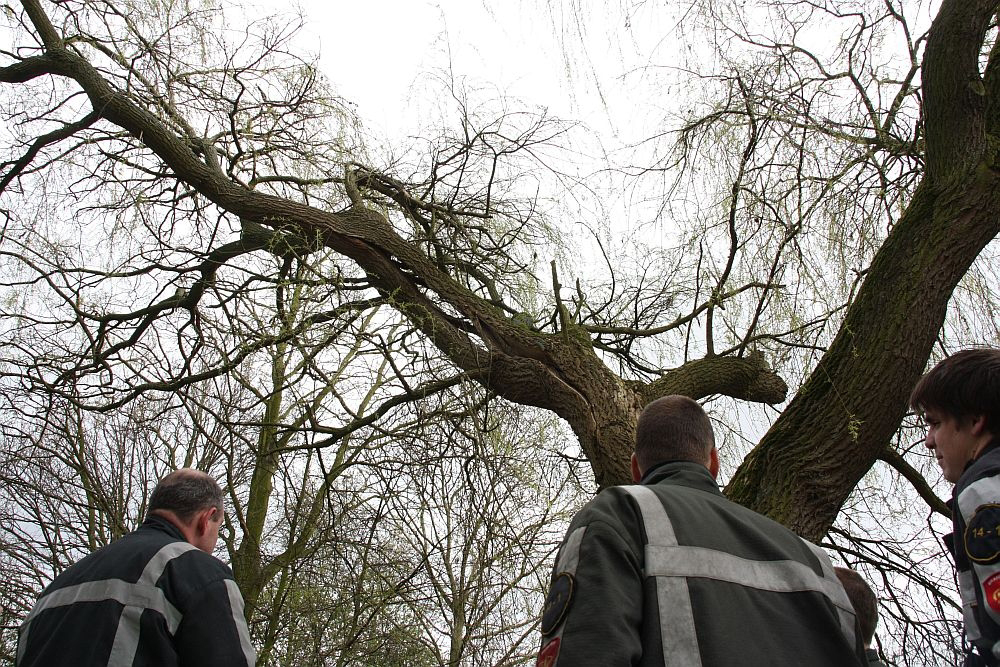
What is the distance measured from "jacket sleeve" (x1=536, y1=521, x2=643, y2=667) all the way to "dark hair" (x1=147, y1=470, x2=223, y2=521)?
127cm

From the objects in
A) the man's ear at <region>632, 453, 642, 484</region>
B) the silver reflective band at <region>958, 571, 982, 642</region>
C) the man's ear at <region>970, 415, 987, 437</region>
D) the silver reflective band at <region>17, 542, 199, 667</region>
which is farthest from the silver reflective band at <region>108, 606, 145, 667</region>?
the man's ear at <region>970, 415, 987, 437</region>

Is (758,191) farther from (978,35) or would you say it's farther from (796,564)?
(796,564)

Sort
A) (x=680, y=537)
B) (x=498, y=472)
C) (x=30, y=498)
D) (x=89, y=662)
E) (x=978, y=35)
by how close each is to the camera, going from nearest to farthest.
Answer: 1. (x=680, y=537)
2. (x=89, y=662)
3. (x=978, y=35)
4. (x=498, y=472)
5. (x=30, y=498)

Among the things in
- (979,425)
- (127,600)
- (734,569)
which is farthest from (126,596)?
(979,425)

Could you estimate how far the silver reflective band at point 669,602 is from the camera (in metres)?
1.34

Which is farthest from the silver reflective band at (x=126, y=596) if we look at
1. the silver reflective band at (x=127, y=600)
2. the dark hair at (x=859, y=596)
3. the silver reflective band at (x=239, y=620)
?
the dark hair at (x=859, y=596)

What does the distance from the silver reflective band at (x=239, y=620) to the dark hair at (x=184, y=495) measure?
313 mm

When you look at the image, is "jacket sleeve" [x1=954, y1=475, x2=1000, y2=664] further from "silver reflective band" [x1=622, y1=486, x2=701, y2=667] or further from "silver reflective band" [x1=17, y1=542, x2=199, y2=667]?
"silver reflective band" [x1=17, y1=542, x2=199, y2=667]

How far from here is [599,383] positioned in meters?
3.79

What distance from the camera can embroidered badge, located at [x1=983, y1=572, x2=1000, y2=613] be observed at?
1.33 m

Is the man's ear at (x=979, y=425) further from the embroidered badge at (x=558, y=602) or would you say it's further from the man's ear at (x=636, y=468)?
the embroidered badge at (x=558, y=602)

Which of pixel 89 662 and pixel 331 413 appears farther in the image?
pixel 331 413

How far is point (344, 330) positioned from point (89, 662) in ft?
5.51

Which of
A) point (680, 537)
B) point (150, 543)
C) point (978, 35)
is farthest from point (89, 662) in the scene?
point (978, 35)
